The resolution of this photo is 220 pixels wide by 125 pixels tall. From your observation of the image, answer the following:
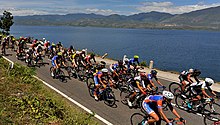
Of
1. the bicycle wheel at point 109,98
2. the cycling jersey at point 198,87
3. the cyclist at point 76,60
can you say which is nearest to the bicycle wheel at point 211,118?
the cycling jersey at point 198,87

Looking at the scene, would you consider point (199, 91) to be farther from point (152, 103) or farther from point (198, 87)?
point (152, 103)

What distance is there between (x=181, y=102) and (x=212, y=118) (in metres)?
2.64

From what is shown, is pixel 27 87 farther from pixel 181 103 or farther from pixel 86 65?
pixel 181 103

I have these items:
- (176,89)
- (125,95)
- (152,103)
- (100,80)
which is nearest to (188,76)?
(176,89)

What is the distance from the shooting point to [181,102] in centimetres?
1300

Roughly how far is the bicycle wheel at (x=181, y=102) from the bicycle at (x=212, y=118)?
156 centimetres

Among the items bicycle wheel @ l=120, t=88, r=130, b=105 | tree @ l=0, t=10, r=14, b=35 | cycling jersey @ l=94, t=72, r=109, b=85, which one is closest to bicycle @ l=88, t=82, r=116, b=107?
cycling jersey @ l=94, t=72, r=109, b=85

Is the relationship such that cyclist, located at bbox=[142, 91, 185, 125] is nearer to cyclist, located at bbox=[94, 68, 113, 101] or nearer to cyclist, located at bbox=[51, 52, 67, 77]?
cyclist, located at bbox=[94, 68, 113, 101]

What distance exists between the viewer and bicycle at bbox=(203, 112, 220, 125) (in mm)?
10250

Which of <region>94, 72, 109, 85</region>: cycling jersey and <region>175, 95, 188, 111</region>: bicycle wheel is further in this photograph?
<region>94, 72, 109, 85</region>: cycling jersey

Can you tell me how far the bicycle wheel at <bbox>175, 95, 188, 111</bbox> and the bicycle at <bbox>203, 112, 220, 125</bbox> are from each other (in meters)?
1.56

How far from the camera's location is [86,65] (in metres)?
18.0

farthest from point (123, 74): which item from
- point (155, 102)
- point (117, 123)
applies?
point (155, 102)

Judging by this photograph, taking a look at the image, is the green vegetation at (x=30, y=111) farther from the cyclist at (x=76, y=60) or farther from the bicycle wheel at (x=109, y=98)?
the cyclist at (x=76, y=60)
